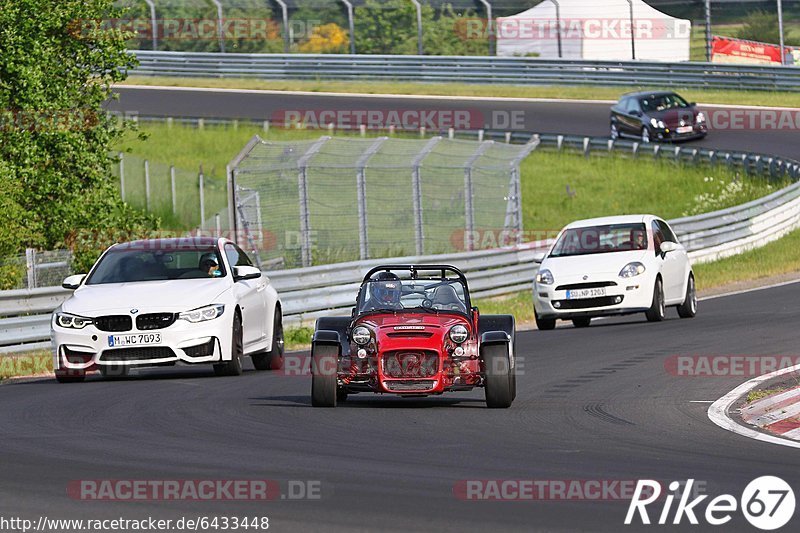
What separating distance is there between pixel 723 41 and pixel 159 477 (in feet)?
149

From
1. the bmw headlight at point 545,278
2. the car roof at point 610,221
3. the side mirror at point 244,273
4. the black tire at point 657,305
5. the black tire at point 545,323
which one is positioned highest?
the side mirror at point 244,273

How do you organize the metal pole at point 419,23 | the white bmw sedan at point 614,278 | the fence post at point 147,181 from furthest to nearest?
1. the metal pole at point 419,23
2. the fence post at point 147,181
3. the white bmw sedan at point 614,278

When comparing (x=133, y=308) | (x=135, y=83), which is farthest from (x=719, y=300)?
(x=135, y=83)

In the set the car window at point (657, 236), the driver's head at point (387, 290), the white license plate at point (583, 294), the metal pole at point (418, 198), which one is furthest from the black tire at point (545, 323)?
the driver's head at point (387, 290)

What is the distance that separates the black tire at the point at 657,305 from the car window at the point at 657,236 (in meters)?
0.53

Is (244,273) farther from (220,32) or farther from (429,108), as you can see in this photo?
(220,32)

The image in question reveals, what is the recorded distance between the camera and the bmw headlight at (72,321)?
14906 mm

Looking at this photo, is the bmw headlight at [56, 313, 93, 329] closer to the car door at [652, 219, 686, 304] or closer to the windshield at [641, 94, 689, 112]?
the car door at [652, 219, 686, 304]

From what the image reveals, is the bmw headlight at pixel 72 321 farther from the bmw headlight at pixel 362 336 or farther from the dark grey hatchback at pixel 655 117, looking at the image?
the dark grey hatchback at pixel 655 117

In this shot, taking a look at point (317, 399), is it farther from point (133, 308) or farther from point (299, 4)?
point (299, 4)

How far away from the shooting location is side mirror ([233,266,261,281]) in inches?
616

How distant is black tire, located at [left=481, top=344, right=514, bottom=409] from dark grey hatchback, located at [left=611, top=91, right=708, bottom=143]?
3105cm

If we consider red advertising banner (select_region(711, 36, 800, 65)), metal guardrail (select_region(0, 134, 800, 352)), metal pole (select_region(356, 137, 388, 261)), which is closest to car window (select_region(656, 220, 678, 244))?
metal guardrail (select_region(0, 134, 800, 352))

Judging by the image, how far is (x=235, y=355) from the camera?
15.3 meters
